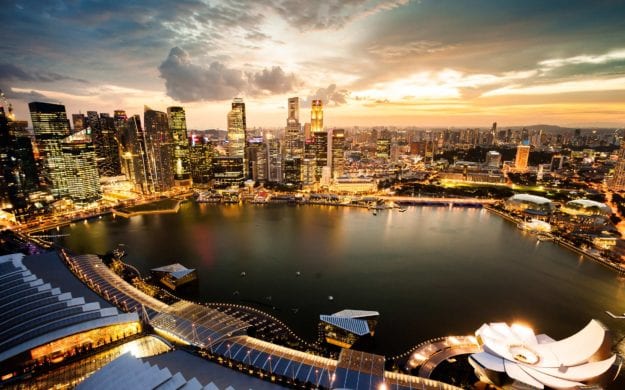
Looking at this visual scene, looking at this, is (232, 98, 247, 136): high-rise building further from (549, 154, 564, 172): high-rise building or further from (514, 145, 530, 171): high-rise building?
(549, 154, 564, 172): high-rise building

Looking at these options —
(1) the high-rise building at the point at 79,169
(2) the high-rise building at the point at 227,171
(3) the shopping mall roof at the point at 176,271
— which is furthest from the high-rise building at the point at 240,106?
(3) the shopping mall roof at the point at 176,271

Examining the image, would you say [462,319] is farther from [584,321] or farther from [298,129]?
[298,129]

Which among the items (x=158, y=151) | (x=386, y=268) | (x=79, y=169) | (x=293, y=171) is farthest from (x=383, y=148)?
(x=79, y=169)

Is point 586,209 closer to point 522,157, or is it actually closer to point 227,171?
point 522,157

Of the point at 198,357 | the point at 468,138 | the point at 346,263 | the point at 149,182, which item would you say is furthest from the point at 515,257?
the point at 468,138

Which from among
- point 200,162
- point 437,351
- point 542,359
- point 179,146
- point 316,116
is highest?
point 316,116

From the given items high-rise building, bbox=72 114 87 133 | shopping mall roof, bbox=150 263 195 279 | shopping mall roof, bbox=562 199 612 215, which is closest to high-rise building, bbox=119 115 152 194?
high-rise building, bbox=72 114 87 133
